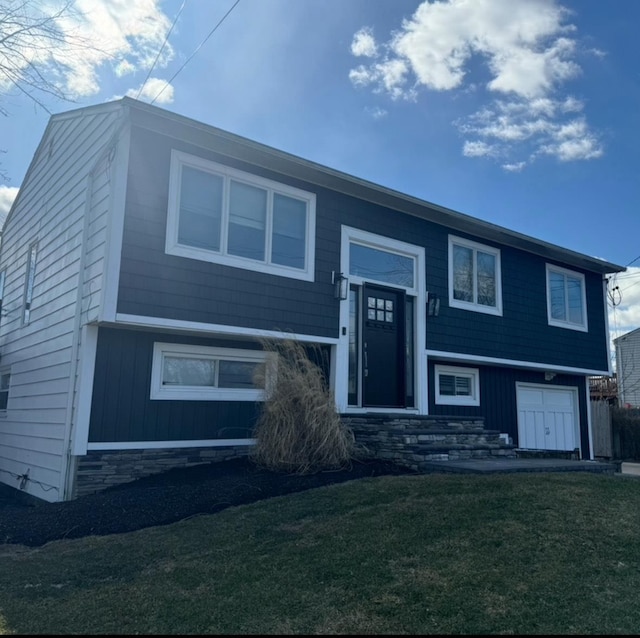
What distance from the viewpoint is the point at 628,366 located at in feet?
90.9

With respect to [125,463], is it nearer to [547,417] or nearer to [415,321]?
[415,321]

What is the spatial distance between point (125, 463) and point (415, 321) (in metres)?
5.05

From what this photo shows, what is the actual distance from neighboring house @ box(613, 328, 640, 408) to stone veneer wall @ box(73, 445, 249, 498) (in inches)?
948

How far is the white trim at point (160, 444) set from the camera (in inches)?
275

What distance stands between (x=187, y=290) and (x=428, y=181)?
6.62 meters

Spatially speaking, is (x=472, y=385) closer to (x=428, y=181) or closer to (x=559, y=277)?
(x=559, y=277)

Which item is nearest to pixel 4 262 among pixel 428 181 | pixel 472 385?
pixel 428 181

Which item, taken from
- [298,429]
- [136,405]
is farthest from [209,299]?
[298,429]

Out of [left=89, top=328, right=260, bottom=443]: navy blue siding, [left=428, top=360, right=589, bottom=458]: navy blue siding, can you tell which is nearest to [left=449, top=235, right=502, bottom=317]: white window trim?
[left=428, top=360, right=589, bottom=458]: navy blue siding

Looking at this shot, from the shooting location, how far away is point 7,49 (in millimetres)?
7008

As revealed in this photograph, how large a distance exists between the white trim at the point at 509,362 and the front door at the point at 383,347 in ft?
2.21

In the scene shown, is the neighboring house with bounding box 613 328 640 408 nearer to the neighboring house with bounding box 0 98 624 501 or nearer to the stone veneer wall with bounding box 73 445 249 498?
the neighboring house with bounding box 0 98 624 501

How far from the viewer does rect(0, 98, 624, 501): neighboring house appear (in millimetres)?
7113

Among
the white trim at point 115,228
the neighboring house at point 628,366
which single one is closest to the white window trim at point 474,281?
the white trim at point 115,228
